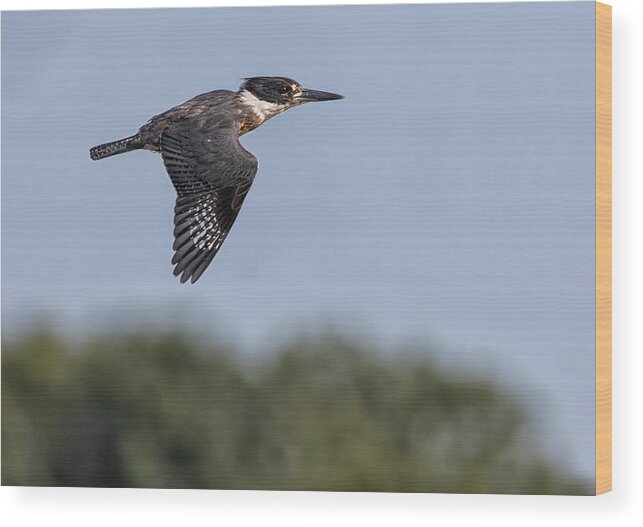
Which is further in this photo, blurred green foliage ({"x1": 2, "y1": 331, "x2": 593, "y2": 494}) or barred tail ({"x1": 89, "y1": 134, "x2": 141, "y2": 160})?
Answer: barred tail ({"x1": 89, "y1": 134, "x2": 141, "y2": 160})

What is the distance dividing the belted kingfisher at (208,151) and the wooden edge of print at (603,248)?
1413 mm

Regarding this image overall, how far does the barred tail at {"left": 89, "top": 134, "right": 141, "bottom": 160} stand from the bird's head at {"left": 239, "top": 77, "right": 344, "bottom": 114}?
2.12 ft

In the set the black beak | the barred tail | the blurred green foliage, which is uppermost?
the black beak

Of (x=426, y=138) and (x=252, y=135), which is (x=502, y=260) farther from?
(x=252, y=135)

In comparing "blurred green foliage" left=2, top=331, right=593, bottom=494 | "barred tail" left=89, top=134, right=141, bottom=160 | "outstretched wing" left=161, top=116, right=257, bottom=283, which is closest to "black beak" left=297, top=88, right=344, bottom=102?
"outstretched wing" left=161, top=116, right=257, bottom=283

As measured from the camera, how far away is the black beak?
29.6ft

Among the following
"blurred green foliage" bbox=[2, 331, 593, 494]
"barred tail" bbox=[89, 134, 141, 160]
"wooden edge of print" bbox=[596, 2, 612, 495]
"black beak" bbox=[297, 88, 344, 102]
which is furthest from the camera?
A: "barred tail" bbox=[89, 134, 141, 160]

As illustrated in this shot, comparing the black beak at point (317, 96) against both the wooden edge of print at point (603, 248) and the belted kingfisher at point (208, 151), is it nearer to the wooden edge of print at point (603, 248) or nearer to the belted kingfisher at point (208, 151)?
the belted kingfisher at point (208, 151)

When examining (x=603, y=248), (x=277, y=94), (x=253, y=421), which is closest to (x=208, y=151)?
(x=277, y=94)

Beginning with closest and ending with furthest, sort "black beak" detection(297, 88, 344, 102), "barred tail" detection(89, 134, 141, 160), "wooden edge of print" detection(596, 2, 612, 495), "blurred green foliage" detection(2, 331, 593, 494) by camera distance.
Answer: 1. "wooden edge of print" detection(596, 2, 612, 495)
2. "blurred green foliage" detection(2, 331, 593, 494)
3. "black beak" detection(297, 88, 344, 102)
4. "barred tail" detection(89, 134, 141, 160)

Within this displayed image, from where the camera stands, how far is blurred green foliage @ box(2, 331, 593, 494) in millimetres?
8875

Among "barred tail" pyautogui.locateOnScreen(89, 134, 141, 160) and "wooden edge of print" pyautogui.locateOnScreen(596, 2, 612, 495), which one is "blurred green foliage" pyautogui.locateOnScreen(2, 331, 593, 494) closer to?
"wooden edge of print" pyautogui.locateOnScreen(596, 2, 612, 495)

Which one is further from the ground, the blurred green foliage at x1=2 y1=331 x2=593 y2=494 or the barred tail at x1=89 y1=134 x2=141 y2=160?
the barred tail at x1=89 y1=134 x2=141 y2=160

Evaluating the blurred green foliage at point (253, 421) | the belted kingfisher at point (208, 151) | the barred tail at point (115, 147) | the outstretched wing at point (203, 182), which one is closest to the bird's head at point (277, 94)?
the belted kingfisher at point (208, 151)
